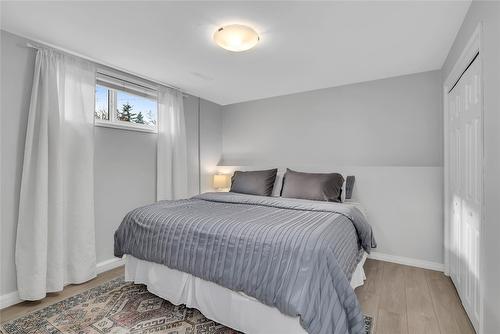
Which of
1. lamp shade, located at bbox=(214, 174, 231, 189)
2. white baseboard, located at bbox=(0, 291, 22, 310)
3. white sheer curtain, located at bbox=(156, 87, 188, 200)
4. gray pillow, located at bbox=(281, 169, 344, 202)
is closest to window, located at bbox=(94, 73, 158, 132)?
white sheer curtain, located at bbox=(156, 87, 188, 200)

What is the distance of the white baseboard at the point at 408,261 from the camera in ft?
9.04

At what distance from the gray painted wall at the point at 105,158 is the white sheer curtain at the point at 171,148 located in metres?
0.12

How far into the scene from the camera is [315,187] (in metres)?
2.91

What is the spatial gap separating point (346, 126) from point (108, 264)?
11.1 ft

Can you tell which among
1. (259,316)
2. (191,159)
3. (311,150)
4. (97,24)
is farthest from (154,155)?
(259,316)

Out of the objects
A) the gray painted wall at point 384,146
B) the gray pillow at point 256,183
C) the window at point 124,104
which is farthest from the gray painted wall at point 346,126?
the window at point 124,104

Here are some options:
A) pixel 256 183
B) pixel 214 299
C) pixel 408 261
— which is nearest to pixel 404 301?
pixel 408 261

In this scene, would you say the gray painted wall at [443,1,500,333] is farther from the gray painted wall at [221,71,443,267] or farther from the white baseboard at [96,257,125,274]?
the white baseboard at [96,257,125,274]

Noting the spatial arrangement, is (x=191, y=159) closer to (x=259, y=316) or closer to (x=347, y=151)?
(x=347, y=151)

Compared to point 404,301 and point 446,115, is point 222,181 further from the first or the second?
point 446,115

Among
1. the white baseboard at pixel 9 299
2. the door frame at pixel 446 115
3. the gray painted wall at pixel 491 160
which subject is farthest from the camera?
the white baseboard at pixel 9 299

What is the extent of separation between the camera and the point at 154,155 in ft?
11.0

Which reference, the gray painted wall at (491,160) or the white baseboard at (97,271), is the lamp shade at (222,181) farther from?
the gray painted wall at (491,160)

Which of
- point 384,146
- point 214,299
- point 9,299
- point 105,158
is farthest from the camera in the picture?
point 384,146
